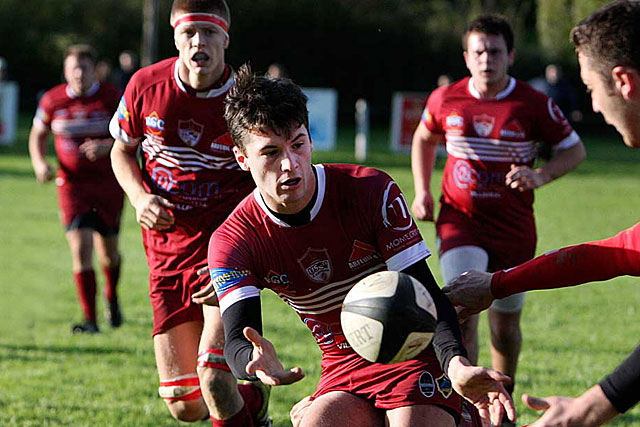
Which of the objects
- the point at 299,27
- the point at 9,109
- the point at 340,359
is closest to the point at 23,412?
the point at 340,359

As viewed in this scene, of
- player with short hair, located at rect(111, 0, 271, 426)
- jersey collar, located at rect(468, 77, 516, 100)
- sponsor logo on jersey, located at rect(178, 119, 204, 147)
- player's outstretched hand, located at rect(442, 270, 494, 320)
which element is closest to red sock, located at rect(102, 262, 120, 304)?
player with short hair, located at rect(111, 0, 271, 426)

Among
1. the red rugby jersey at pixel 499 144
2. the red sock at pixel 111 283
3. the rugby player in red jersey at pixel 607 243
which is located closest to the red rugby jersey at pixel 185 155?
the red rugby jersey at pixel 499 144

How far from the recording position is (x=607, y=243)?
403 centimetres

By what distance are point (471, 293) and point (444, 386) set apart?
17.3 inches

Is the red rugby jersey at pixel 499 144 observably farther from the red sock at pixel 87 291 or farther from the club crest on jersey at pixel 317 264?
the red sock at pixel 87 291

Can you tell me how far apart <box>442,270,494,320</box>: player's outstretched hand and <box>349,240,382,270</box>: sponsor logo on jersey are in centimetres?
37

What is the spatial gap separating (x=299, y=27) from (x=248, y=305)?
35649 mm

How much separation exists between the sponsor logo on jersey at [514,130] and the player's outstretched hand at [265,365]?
11.0 feet

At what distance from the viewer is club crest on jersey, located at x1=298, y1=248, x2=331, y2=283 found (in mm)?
4316

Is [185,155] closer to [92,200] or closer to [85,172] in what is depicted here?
[92,200]

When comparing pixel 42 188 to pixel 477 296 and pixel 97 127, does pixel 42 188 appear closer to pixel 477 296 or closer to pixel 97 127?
pixel 97 127

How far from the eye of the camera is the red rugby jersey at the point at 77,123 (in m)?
9.68

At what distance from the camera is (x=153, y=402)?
676 cm

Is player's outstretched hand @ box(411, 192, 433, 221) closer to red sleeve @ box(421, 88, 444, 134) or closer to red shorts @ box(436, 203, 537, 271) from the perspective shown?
red shorts @ box(436, 203, 537, 271)
